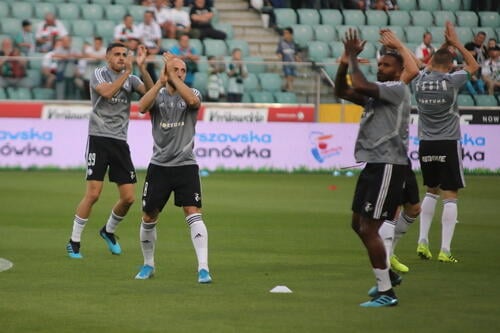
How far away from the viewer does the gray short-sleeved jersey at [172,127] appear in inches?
437

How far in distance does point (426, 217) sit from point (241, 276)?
9.46 ft

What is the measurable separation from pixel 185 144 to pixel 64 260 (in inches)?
94.8

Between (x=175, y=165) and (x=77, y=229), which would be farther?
(x=77, y=229)

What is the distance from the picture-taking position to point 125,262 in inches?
496

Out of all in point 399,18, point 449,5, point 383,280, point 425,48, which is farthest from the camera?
point 449,5

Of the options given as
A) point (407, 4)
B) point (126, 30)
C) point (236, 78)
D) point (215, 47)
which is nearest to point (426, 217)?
point (236, 78)

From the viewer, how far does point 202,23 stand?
30.2m

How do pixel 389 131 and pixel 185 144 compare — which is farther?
pixel 185 144

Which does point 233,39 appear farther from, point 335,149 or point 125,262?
point 125,262

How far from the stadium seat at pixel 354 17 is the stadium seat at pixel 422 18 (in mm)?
1644

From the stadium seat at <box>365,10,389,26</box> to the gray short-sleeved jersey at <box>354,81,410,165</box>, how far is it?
77.4ft

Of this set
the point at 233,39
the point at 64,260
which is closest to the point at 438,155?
the point at 64,260

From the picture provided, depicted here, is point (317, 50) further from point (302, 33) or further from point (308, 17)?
point (308, 17)

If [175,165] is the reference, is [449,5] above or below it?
above
